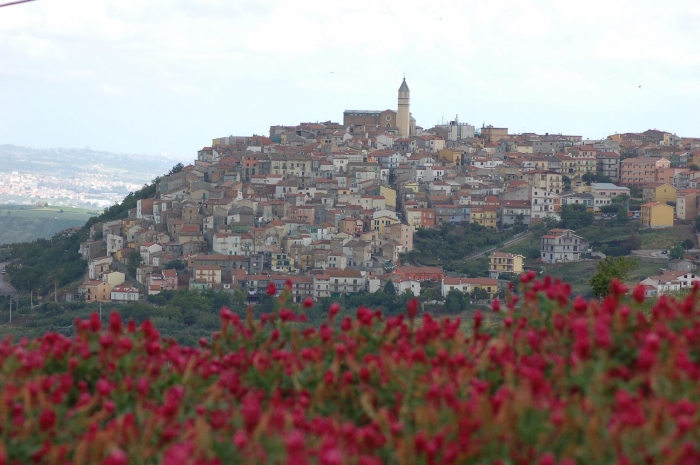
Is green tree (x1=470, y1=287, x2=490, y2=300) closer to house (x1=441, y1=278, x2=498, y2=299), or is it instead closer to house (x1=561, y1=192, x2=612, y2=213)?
house (x1=441, y1=278, x2=498, y2=299)

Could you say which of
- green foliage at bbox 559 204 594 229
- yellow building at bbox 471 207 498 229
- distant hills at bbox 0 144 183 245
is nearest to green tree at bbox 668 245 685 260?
green foliage at bbox 559 204 594 229

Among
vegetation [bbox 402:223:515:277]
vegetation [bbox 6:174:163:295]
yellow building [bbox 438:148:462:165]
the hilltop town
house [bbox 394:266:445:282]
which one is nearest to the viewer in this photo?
house [bbox 394:266:445:282]

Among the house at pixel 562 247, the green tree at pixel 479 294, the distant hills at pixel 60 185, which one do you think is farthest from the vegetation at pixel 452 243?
the distant hills at pixel 60 185

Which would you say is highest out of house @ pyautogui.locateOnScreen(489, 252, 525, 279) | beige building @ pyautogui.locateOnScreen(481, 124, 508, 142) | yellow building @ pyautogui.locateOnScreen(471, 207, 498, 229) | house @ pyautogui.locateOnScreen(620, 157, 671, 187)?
beige building @ pyautogui.locateOnScreen(481, 124, 508, 142)

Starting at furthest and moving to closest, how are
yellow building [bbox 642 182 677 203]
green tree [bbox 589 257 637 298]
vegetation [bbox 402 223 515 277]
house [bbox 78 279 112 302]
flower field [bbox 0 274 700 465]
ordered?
yellow building [bbox 642 182 677 203]
vegetation [bbox 402 223 515 277]
house [bbox 78 279 112 302]
green tree [bbox 589 257 637 298]
flower field [bbox 0 274 700 465]

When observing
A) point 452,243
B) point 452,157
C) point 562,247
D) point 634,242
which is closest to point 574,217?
point 634,242

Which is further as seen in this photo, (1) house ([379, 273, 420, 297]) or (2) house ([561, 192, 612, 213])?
(2) house ([561, 192, 612, 213])

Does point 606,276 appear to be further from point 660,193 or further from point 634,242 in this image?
point 660,193
